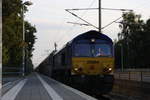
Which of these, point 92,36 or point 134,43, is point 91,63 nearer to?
point 92,36

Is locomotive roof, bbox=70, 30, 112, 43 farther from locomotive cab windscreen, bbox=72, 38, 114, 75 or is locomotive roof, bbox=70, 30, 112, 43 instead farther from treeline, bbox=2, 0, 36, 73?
treeline, bbox=2, 0, 36, 73

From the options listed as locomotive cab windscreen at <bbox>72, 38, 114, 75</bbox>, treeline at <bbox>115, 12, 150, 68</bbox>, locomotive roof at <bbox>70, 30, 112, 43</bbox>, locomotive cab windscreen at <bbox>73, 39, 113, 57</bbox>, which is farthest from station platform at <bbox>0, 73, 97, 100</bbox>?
treeline at <bbox>115, 12, 150, 68</bbox>

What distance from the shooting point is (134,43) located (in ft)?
361

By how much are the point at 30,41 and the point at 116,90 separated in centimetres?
4550

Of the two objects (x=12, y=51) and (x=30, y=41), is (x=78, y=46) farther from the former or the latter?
(x=30, y=41)

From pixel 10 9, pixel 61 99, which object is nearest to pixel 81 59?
pixel 61 99

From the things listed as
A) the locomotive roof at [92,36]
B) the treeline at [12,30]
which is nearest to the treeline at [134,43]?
the treeline at [12,30]

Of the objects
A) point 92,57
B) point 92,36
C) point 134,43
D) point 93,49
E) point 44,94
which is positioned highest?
point 134,43

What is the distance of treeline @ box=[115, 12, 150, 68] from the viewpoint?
10138cm

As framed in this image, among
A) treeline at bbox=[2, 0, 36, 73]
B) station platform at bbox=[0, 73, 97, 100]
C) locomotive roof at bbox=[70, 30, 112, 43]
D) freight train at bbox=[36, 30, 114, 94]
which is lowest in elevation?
station platform at bbox=[0, 73, 97, 100]

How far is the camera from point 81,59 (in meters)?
26.5

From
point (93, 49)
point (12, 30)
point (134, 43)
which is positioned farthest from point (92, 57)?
point (134, 43)

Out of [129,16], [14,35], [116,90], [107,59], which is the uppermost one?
[129,16]

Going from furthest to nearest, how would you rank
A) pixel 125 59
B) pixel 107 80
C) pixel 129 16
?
1. pixel 129 16
2. pixel 125 59
3. pixel 107 80
